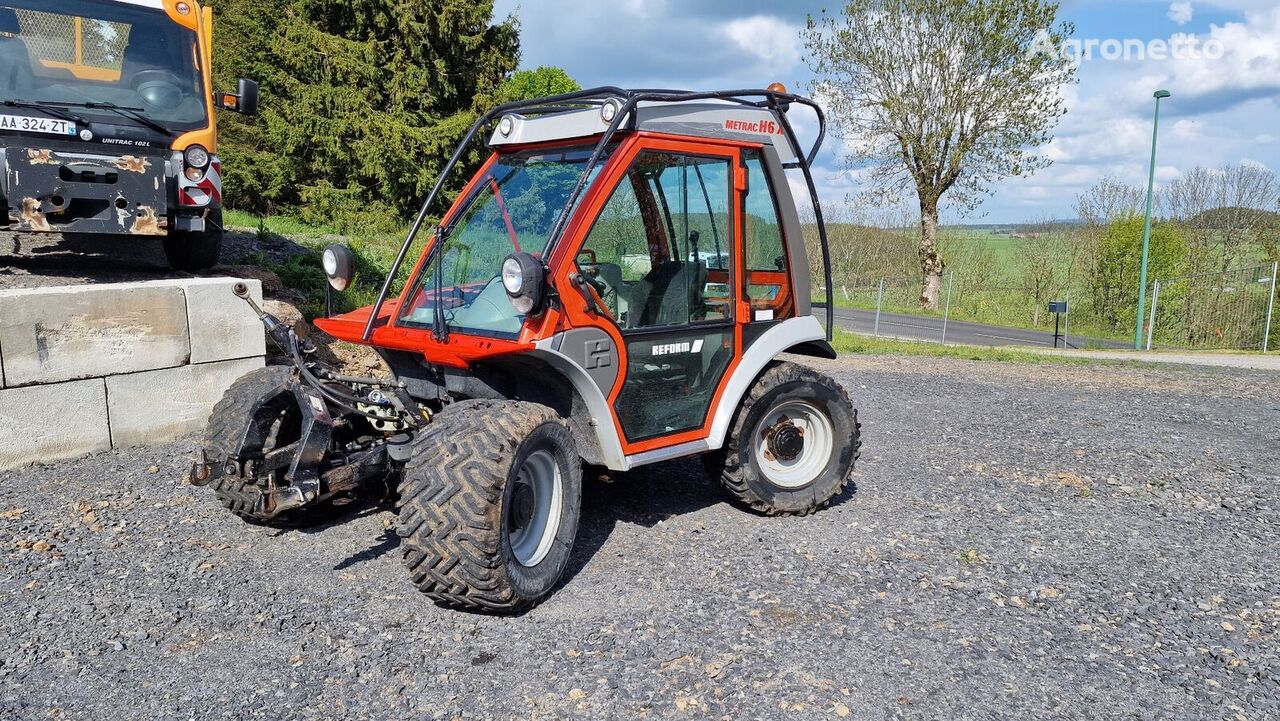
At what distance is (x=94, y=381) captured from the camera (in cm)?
564

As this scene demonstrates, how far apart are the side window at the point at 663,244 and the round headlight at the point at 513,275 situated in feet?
1.79

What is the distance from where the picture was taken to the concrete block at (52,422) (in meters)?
5.27

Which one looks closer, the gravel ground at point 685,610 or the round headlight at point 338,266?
the gravel ground at point 685,610

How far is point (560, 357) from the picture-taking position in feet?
12.8

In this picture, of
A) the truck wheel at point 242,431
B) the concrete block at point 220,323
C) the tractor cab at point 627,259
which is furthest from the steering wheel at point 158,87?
the truck wheel at point 242,431

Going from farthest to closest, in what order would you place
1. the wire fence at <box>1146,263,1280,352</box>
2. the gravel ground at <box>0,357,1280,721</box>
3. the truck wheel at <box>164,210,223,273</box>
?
1. the wire fence at <box>1146,263,1280,352</box>
2. the truck wheel at <box>164,210,223,273</box>
3. the gravel ground at <box>0,357,1280,721</box>

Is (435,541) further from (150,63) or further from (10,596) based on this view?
(150,63)

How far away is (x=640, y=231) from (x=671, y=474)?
6.58ft

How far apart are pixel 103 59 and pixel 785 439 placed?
6799 mm

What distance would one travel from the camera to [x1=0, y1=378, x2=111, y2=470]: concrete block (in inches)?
208

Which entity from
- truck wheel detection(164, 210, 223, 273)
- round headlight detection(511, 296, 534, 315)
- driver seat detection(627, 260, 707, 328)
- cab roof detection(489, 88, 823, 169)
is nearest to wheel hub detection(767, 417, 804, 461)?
driver seat detection(627, 260, 707, 328)

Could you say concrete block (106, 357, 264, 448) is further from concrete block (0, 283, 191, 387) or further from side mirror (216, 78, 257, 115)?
side mirror (216, 78, 257, 115)

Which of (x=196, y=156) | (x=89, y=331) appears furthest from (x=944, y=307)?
(x=89, y=331)

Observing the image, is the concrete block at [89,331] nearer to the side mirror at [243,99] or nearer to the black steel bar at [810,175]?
the side mirror at [243,99]
